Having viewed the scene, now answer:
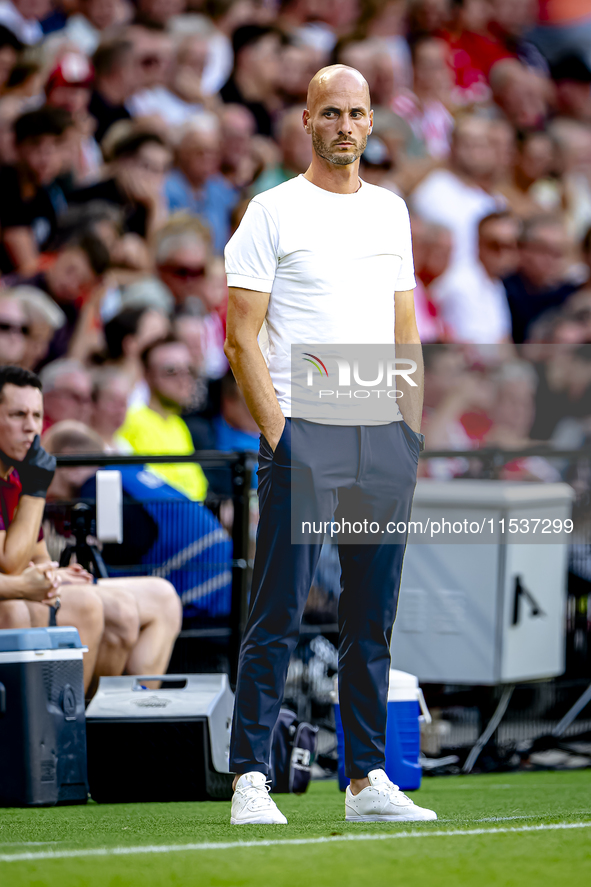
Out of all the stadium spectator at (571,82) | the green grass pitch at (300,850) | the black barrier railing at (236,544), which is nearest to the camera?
the green grass pitch at (300,850)

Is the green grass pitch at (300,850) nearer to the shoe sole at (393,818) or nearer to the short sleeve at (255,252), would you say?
the shoe sole at (393,818)

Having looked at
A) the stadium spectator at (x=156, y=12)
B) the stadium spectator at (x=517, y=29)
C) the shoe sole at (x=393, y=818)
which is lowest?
the shoe sole at (x=393, y=818)

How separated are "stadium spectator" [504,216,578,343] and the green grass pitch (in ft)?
17.7

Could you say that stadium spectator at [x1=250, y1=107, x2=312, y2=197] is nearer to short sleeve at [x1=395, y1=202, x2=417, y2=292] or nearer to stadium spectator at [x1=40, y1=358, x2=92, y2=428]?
stadium spectator at [x1=40, y1=358, x2=92, y2=428]

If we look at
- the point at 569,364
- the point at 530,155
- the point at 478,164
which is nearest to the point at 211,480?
the point at 569,364

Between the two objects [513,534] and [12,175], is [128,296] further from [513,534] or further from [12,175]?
[513,534]

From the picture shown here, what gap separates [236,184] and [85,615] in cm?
421

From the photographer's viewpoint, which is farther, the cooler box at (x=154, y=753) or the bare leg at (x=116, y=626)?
the bare leg at (x=116, y=626)

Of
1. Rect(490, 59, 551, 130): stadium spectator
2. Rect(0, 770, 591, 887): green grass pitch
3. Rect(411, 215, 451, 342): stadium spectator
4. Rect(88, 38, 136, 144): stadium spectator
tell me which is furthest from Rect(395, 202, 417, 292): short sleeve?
Rect(490, 59, 551, 130): stadium spectator

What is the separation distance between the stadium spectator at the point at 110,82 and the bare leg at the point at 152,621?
12.3 ft

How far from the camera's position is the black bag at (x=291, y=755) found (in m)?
4.47

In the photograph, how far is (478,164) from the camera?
29.3ft

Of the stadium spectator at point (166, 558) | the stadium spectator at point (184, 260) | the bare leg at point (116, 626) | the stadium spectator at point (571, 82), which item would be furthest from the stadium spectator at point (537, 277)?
the bare leg at point (116, 626)

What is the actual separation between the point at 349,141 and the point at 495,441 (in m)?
4.65
